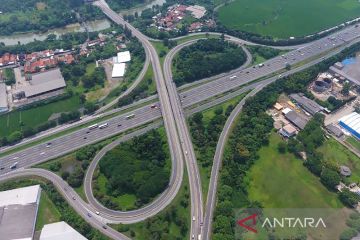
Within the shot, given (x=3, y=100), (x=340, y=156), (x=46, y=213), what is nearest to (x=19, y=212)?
(x=46, y=213)

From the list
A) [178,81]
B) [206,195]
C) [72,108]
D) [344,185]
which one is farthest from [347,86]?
[72,108]

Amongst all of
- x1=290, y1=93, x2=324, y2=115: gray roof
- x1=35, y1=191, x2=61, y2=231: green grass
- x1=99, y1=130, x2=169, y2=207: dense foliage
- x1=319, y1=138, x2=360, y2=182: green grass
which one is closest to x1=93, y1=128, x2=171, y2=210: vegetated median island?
x1=99, y1=130, x2=169, y2=207: dense foliage

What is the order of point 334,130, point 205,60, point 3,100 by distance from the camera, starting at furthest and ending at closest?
point 205,60 < point 3,100 < point 334,130

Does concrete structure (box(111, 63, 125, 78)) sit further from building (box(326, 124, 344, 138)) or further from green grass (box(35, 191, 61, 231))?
building (box(326, 124, 344, 138))

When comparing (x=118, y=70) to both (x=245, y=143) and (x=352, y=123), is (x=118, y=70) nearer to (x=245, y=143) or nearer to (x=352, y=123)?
(x=245, y=143)

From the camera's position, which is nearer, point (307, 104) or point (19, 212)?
point (19, 212)

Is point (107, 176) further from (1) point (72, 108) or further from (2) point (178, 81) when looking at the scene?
(2) point (178, 81)

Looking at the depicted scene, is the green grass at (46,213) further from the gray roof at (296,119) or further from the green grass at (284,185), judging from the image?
the gray roof at (296,119)
